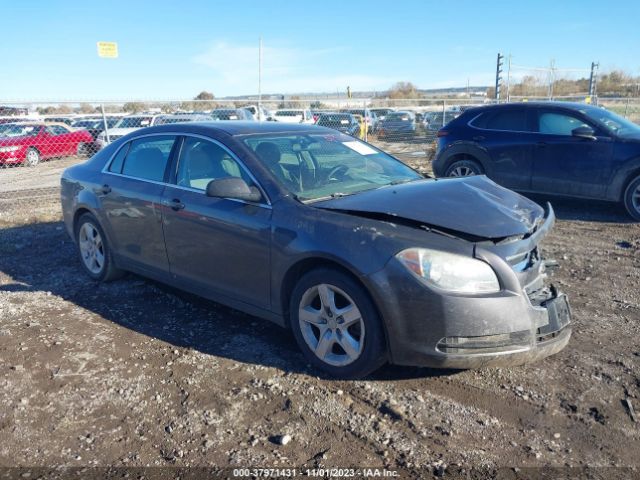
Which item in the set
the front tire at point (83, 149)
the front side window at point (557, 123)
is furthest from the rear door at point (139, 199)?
the front tire at point (83, 149)

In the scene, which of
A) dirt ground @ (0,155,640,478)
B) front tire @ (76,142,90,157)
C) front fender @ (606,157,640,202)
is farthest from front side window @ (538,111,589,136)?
front tire @ (76,142,90,157)

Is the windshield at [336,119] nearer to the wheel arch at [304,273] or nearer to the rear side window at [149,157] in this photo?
the rear side window at [149,157]

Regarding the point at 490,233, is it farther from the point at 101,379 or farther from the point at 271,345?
the point at 101,379

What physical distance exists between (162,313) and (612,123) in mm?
6748

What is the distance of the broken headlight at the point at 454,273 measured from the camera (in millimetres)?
3117

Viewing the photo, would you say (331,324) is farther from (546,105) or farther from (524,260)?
(546,105)

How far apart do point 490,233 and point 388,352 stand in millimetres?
917

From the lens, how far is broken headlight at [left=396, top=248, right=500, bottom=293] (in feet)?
10.2

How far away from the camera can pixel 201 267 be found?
4.27m

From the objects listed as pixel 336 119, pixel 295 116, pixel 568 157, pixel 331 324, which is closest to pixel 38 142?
pixel 295 116

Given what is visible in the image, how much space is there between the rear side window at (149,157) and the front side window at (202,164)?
225mm

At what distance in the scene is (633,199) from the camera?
7.61 metres

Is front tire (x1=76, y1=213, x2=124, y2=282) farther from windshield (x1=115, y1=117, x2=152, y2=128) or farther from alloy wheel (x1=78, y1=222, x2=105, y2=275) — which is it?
windshield (x1=115, y1=117, x2=152, y2=128)

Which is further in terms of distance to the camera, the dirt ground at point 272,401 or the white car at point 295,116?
the white car at point 295,116
